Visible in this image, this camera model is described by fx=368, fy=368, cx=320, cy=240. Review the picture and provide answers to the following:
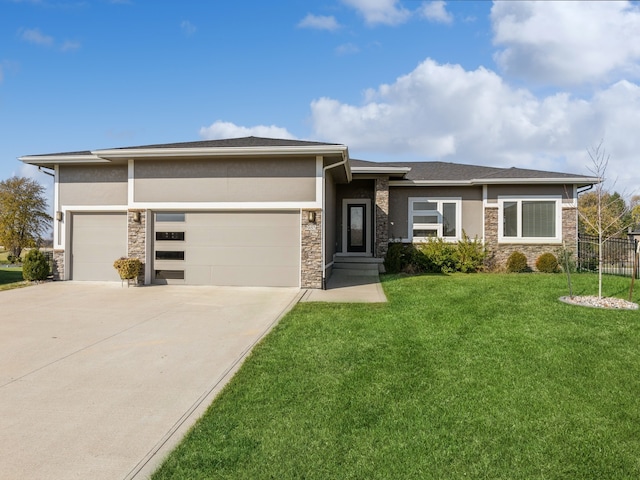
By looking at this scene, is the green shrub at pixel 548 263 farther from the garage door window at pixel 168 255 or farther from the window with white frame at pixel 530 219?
the garage door window at pixel 168 255

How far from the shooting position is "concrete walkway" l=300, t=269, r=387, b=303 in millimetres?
8641

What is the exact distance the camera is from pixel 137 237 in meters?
10.9

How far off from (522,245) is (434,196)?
3669mm

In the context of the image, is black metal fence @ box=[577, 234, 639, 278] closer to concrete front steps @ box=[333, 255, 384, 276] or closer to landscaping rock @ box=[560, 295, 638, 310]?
landscaping rock @ box=[560, 295, 638, 310]

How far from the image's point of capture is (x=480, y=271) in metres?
13.5

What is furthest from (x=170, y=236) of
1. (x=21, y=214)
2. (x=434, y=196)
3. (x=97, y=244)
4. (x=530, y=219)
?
(x=21, y=214)

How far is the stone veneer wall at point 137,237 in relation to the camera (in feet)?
35.6

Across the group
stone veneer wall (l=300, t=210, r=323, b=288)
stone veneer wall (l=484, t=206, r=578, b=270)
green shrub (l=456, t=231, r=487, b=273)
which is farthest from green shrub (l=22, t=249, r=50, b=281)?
stone veneer wall (l=484, t=206, r=578, b=270)

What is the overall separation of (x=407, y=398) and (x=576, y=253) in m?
13.1

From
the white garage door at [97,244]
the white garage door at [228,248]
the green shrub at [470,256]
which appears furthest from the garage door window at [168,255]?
the green shrub at [470,256]

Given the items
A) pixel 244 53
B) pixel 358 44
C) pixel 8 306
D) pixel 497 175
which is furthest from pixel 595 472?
pixel 244 53

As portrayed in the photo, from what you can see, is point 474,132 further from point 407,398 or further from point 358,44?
point 407,398

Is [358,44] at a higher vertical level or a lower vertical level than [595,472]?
higher

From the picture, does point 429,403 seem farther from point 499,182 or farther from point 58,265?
point 58,265
